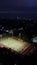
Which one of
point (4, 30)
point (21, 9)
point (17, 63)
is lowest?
point (17, 63)

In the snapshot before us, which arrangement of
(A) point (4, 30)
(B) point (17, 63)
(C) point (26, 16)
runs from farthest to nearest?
(C) point (26, 16), (A) point (4, 30), (B) point (17, 63)

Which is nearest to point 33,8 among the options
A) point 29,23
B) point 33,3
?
point 33,3

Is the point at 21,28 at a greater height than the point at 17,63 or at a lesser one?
greater

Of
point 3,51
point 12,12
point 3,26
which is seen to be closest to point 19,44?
point 3,51

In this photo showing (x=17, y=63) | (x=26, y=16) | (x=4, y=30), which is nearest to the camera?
(x=17, y=63)

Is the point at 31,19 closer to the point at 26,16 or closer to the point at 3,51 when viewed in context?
the point at 26,16

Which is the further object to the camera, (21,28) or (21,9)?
(21,9)
